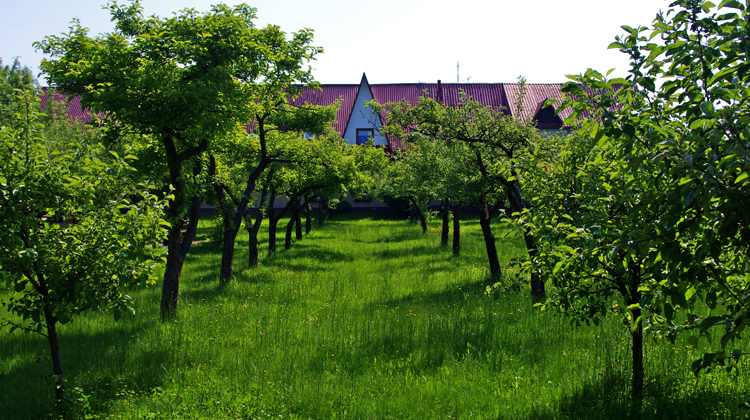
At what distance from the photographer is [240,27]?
9273 mm

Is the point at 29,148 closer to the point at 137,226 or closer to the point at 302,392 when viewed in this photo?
the point at 137,226

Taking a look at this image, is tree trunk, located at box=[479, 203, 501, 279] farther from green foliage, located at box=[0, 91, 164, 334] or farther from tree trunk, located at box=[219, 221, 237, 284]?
green foliage, located at box=[0, 91, 164, 334]

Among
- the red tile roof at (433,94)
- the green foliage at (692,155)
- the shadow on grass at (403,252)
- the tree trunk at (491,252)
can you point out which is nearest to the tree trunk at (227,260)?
the shadow on grass at (403,252)

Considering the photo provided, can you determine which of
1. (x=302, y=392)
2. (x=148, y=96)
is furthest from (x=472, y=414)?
(x=148, y=96)

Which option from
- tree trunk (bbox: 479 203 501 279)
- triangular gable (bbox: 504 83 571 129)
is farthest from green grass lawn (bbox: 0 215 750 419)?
triangular gable (bbox: 504 83 571 129)

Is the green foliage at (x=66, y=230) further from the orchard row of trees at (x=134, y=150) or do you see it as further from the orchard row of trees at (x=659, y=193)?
the orchard row of trees at (x=659, y=193)

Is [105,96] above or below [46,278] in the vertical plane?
above

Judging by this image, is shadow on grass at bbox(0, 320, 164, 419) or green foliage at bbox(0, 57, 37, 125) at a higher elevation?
green foliage at bbox(0, 57, 37, 125)

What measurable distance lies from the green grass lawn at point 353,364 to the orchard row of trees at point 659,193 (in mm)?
905

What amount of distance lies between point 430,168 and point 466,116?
604 centimetres

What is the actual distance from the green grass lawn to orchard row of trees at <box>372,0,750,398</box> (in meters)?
0.91

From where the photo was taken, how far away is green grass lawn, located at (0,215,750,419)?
18.2 feet

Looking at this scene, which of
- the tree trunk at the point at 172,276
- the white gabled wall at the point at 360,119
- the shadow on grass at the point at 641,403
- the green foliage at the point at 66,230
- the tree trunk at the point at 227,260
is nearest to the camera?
the green foliage at the point at 66,230

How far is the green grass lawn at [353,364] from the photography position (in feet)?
18.2
